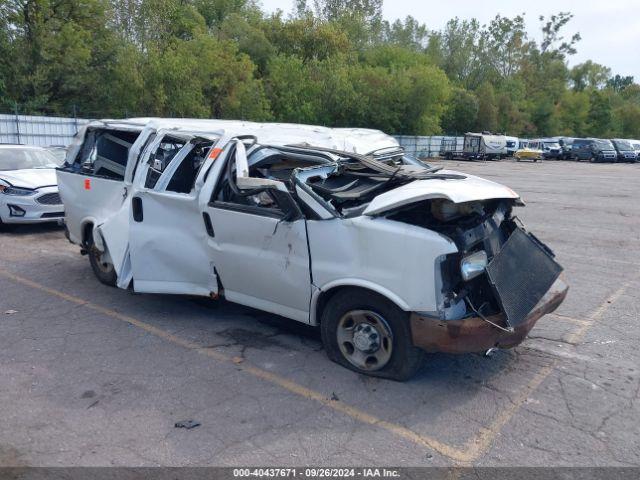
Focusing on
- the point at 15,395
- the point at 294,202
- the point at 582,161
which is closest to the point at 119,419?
the point at 15,395

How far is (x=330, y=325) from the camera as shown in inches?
179

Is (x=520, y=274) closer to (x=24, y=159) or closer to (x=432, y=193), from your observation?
(x=432, y=193)

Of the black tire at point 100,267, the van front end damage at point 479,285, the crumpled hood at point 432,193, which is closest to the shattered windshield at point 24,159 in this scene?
the black tire at point 100,267

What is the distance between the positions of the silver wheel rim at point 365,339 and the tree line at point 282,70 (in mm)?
24419

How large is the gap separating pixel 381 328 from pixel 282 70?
117 ft

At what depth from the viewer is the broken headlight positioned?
4023 mm

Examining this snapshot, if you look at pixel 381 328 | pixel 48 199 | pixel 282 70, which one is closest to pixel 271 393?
pixel 381 328

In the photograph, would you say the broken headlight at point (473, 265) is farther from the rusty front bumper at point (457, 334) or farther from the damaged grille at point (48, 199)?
the damaged grille at point (48, 199)

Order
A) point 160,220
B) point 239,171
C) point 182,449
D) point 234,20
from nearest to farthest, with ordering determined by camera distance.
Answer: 1. point 182,449
2. point 239,171
3. point 160,220
4. point 234,20

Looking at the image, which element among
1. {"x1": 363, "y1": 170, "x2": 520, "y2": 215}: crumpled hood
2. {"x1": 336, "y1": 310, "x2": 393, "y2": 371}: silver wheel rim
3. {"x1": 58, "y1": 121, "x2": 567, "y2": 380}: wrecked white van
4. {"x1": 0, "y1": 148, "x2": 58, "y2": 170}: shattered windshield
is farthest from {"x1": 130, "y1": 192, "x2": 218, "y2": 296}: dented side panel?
{"x1": 0, "y1": 148, "x2": 58, "y2": 170}: shattered windshield

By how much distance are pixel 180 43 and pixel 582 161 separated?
111 feet

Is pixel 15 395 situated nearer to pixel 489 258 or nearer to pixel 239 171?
pixel 239 171

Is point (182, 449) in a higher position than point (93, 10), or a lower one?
lower

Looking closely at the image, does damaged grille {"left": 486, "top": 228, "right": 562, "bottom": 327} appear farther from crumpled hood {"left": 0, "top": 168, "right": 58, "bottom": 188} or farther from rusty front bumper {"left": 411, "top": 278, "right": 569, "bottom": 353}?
crumpled hood {"left": 0, "top": 168, "right": 58, "bottom": 188}
